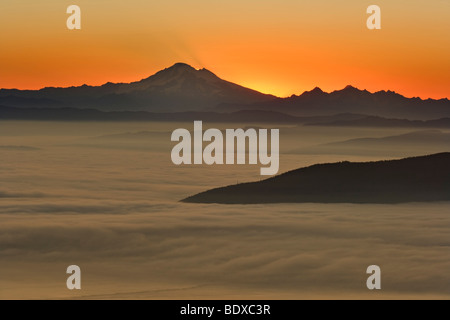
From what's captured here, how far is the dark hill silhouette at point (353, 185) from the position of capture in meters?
50.3

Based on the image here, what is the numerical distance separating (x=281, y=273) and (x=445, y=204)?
25.6 metres

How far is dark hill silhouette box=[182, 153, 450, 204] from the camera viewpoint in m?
50.3

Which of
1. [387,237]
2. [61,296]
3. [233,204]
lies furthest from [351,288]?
[233,204]

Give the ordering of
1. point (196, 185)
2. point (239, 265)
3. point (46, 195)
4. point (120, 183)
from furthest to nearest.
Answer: point (120, 183), point (196, 185), point (46, 195), point (239, 265)

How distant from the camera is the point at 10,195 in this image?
5719cm

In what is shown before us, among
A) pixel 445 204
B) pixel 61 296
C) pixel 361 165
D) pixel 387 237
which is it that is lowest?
pixel 61 296

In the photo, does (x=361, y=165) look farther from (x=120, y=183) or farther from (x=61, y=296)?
(x=61, y=296)

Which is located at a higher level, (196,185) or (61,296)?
(196,185)

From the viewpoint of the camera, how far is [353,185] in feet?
175

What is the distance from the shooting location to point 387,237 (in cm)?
3325

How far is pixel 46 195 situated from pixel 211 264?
31391 millimetres

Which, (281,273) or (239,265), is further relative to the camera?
(239,265)

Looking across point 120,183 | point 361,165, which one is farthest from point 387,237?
point 120,183

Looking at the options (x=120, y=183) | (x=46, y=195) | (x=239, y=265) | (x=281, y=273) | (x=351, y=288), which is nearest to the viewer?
(x=351, y=288)
